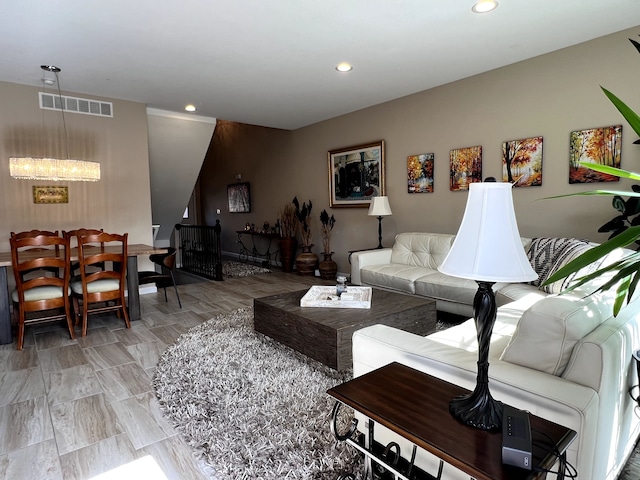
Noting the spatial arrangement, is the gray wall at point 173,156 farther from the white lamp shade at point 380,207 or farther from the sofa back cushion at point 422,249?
the sofa back cushion at point 422,249

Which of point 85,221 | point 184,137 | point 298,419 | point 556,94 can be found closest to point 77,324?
point 85,221

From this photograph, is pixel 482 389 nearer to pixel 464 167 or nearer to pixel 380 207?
pixel 464 167

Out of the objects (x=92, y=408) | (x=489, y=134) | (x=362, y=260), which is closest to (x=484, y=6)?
(x=489, y=134)

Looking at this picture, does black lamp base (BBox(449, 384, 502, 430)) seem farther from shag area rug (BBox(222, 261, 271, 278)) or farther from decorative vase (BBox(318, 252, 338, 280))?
shag area rug (BBox(222, 261, 271, 278))

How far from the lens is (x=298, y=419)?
205cm

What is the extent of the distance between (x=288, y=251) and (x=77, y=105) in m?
3.87

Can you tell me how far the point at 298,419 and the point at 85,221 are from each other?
171 inches

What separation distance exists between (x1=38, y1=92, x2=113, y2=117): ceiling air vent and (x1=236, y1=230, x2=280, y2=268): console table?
364 cm

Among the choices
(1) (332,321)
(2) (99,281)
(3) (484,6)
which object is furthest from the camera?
(2) (99,281)

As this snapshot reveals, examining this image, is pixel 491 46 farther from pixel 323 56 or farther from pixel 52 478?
pixel 52 478

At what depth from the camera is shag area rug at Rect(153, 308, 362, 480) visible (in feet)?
5.61

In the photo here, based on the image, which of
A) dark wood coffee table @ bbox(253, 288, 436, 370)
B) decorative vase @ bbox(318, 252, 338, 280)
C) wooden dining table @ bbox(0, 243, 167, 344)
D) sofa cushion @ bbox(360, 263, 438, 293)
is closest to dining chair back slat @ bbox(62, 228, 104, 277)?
wooden dining table @ bbox(0, 243, 167, 344)

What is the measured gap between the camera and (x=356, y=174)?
19.1ft

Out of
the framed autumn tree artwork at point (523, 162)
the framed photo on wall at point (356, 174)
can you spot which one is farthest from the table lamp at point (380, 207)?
the framed autumn tree artwork at point (523, 162)
